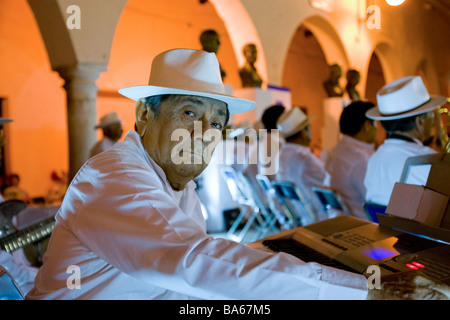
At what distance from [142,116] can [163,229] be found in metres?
0.62

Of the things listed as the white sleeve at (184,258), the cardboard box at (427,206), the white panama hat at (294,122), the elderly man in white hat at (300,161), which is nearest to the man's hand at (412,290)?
the white sleeve at (184,258)

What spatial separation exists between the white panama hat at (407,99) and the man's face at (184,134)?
162 centimetres

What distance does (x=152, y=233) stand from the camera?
929 mm

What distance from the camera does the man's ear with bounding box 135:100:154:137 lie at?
1.43 metres

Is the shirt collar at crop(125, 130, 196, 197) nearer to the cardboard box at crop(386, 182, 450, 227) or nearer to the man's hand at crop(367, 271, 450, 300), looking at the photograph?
the man's hand at crop(367, 271, 450, 300)

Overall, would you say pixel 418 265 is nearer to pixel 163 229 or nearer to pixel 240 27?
pixel 163 229

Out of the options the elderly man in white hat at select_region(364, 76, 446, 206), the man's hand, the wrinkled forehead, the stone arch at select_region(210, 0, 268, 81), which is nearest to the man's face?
the wrinkled forehead

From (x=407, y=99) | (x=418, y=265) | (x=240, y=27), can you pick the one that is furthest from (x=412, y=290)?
(x=240, y=27)

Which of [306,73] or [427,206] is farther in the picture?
[306,73]

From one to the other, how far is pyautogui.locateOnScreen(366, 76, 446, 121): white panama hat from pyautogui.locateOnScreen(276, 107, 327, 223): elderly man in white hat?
1.54 m

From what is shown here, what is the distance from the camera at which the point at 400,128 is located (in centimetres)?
268

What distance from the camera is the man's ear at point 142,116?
56.2 inches

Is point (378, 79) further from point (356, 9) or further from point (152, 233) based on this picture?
point (152, 233)

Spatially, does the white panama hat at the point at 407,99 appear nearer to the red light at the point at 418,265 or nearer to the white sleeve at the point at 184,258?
the red light at the point at 418,265
